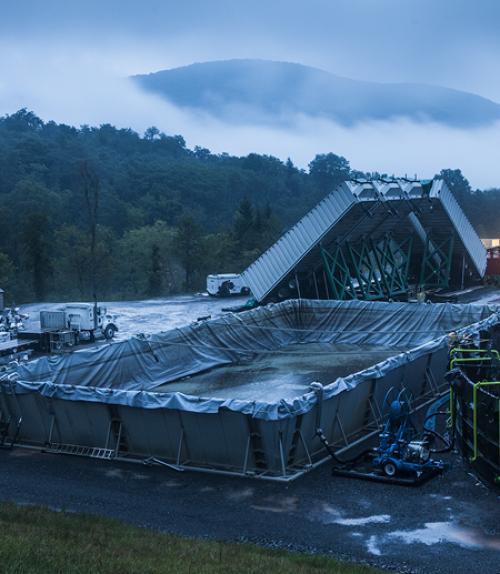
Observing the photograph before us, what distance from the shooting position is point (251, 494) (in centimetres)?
1438

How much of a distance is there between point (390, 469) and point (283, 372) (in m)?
12.5

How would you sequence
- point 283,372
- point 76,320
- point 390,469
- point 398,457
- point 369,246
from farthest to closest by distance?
point 369,246 < point 76,320 < point 283,372 < point 398,457 < point 390,469

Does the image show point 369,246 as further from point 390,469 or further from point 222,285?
point 390,469

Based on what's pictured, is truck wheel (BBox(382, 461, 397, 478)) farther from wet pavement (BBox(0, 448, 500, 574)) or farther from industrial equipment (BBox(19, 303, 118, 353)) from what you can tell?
industrial equipment (BBox(19, 303, 118, 353))

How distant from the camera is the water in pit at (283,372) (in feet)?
79.0

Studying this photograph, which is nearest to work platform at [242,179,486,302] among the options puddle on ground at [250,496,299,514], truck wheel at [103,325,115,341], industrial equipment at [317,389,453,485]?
truck wheel at [103,325,115,341]

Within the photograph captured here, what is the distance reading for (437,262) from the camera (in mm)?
48875

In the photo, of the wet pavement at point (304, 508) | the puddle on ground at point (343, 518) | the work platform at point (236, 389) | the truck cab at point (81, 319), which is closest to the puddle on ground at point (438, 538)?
the wet pavement at point (304, 508)

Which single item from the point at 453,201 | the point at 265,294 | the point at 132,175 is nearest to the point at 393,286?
the point at 453,201

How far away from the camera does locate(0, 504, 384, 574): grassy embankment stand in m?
8.77

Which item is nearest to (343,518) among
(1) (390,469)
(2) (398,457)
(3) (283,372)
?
(1) (390,469)

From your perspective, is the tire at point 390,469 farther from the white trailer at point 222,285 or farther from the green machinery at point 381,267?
the white trailer at point 222,285

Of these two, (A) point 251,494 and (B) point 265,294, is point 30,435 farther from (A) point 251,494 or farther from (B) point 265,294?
(B) point 265,294

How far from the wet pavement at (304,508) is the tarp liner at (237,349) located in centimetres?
145
